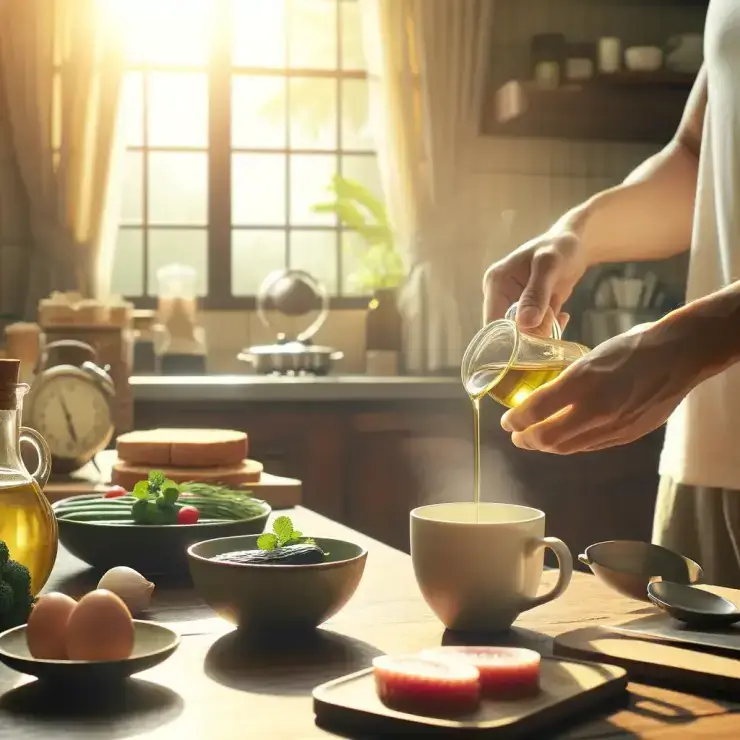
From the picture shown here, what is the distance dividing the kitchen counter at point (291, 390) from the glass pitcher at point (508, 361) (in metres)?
1.99

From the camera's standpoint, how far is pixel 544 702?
70 centimetres

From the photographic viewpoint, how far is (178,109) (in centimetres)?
412

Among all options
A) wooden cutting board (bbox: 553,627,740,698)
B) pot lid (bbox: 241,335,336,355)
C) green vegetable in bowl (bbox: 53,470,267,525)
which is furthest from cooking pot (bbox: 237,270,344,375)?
wooden cutting board (bbox: 553,627,740,698)

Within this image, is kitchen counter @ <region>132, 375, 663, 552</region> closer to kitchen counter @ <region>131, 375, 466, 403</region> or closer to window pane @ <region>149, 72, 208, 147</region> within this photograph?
kitchen counter @ <region>131, 375, 466, 403</region>

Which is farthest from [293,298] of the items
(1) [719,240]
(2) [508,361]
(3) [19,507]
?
(3) [19,507]

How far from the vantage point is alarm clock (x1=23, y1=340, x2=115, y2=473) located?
1975 millimetres

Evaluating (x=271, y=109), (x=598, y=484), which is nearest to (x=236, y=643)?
(x=598, y=484)

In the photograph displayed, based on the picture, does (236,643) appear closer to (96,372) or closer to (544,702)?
(544,702)

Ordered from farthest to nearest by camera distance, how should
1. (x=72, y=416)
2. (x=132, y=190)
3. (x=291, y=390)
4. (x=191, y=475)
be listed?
(x=132, y=190) → (x=291, y=390) → (x=72, y=416) → (x=191, y=475)

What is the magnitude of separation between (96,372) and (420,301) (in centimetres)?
190

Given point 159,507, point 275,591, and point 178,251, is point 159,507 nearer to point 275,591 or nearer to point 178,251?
point 275,591

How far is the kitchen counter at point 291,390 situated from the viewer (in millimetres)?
3078

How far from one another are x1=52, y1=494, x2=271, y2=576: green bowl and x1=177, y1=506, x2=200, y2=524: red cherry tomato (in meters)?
0.03

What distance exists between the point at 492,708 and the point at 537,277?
763mm
